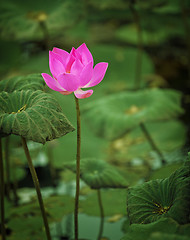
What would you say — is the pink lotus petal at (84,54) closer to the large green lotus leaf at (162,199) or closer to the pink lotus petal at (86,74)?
the pink lotus petal at (86,74)

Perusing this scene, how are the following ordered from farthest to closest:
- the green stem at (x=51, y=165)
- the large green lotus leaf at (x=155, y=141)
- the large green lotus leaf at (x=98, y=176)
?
the large green lotus leaf at (x=155, y=141) < the green stem at (x=51, y=165) < the large green lotus leaf at (x=98, y=176)

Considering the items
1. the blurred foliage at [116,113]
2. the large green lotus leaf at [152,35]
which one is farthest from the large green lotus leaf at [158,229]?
the large green lotus leaf at [152,35]

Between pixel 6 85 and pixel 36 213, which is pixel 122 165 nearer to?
pixel 36 213

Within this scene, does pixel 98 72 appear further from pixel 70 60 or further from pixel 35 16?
pixel 35 16

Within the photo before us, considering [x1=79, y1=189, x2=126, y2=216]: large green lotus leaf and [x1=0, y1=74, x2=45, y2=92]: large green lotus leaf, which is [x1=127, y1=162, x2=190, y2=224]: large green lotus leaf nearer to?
[x1=0, y1=74, x2=45, y2=92]: large green lotus leaf

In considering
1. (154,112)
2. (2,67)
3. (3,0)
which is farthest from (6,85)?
(2,67)

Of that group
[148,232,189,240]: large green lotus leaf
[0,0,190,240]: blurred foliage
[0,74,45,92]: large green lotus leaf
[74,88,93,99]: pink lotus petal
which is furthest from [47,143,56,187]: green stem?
[148,232,189,240]: large green lotus leaf

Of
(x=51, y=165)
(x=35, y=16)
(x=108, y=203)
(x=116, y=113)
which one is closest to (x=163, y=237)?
(x=108, y=203)

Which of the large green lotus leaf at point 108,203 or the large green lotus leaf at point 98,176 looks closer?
the large green lotus leaf at point 98,176
